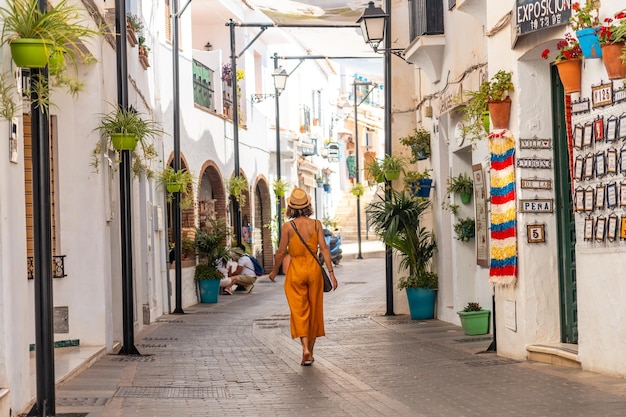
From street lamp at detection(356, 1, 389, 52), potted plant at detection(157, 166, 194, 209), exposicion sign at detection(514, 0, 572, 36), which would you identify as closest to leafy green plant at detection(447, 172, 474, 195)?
street lamp at detection(356, 1, 389, 52)

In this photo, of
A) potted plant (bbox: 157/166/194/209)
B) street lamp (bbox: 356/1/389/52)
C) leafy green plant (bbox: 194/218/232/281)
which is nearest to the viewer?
street lamp (bbox: 356/1/389/52)

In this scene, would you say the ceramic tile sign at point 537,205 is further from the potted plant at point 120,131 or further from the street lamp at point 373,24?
the street lamp at point 373,24

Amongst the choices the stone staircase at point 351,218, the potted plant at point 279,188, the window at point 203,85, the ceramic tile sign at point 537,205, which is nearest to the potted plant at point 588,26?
the ceramic tile sign at point 537,205

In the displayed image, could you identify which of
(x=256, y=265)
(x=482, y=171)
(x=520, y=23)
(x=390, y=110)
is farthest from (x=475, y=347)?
(x=256, y=265)

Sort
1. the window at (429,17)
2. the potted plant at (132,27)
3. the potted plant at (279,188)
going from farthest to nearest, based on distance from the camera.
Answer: the potted plant at (279,188) → the potted plant at (132,27) → the window at (429,17)

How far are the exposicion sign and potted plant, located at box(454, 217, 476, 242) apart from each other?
546 centimetres

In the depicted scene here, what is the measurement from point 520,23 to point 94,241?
5529mm

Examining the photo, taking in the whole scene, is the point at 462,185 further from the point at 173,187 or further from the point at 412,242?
the point at 173,187

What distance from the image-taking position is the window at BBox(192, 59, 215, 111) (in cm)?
2770

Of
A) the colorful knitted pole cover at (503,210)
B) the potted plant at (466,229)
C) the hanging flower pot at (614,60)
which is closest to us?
the hanging flower pot at (614,60)

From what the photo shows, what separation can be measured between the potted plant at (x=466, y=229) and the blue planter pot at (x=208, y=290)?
8.95m

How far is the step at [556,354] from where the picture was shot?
10.7m

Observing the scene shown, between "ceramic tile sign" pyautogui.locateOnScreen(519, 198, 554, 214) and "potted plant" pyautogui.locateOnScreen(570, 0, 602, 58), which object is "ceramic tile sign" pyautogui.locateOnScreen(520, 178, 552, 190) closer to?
"ceramic tile sign" pyautogui.locateOnScreen(519, 198, 554, 214)

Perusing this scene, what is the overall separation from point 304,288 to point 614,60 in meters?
4.58
